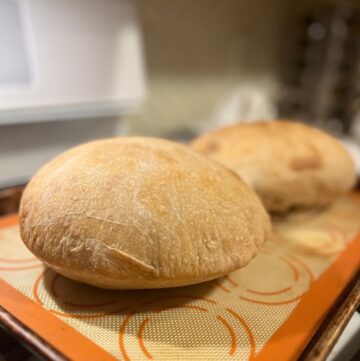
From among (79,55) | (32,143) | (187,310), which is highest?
(79,55)

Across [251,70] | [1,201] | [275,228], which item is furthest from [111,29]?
[251,70]

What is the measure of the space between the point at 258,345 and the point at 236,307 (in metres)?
0.07

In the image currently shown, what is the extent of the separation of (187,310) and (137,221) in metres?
0.13

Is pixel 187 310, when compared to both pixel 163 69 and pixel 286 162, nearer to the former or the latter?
pixel 286 162

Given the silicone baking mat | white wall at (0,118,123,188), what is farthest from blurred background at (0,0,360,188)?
the silicone baking mat

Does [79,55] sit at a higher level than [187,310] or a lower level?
higher

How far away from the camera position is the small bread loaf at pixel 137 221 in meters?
0.40

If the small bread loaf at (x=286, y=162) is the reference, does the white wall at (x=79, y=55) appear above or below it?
above

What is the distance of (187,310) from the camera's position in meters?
0.44

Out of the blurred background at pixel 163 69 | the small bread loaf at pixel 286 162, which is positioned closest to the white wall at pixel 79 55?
the blurred background at pixel 163 69

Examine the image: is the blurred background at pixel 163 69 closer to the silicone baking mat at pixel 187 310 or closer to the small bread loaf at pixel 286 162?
the silicone baking mat at pixel 187 310

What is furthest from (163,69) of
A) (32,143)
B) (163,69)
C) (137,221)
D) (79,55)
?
(137,221)

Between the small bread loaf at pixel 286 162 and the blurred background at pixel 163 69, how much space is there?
28cm

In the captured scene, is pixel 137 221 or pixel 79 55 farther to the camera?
pixel 79 55
